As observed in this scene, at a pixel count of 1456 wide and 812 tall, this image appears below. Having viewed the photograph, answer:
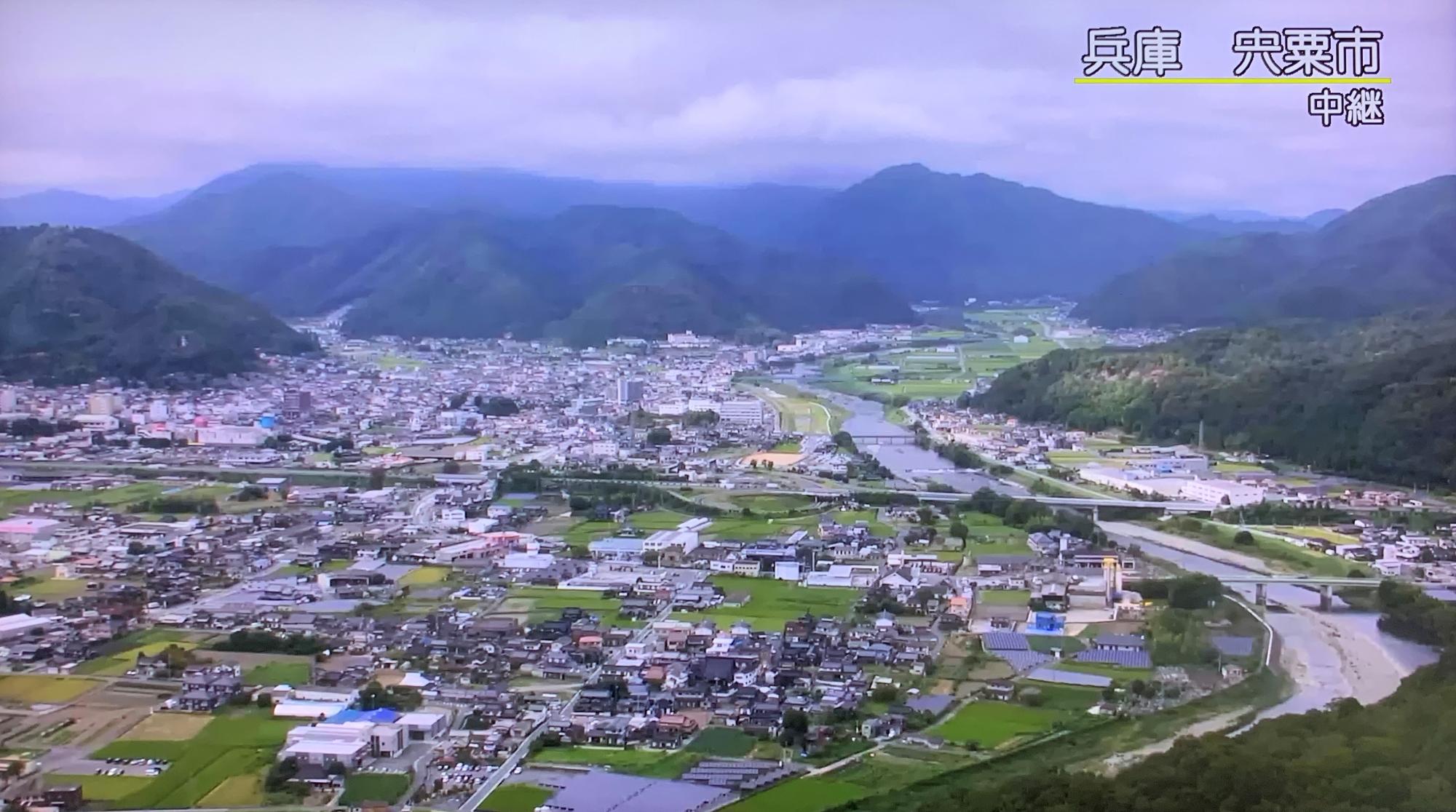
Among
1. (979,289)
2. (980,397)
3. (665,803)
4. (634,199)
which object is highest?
(634,199)

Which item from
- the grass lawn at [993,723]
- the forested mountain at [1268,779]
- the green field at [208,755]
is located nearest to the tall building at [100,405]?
the green field at [208,755]

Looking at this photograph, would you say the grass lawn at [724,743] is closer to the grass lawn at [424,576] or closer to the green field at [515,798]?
the green field at [515,798]

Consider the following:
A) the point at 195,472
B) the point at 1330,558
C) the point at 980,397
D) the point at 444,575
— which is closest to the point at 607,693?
the point at 444,575

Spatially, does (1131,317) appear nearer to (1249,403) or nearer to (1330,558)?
(1249,403)

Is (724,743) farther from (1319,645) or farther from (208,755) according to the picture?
(1319,645)

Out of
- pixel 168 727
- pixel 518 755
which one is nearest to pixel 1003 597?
pixel 518 755
